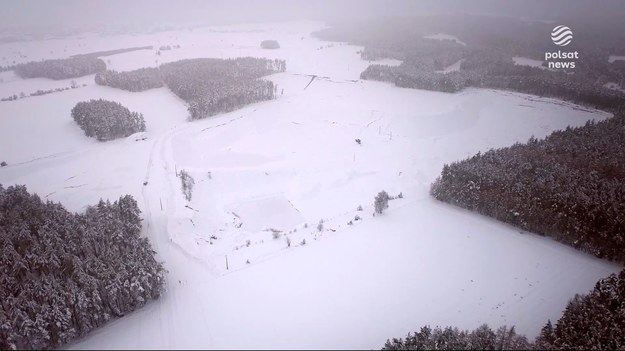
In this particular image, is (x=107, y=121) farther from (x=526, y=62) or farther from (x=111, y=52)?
(x=526, y=62)

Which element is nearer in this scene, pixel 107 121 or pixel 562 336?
pixel 562 336

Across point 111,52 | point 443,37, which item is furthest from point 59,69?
point 443,37

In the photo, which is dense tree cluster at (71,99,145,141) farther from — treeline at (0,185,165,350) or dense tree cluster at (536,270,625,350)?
dense tree cluster at (536,270,625,350)

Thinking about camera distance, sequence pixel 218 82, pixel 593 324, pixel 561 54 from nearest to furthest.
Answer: pixel 593 324 < pixel 218 82 < pixel 561 54

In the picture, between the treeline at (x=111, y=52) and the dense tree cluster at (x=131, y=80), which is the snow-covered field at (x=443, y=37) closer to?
the dense tree cluster at (x=131, y=80)

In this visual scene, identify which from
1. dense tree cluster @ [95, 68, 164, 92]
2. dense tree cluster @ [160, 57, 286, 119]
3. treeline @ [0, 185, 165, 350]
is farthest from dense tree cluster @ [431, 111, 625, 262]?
dense tree cluster @ [95, 68, 164, 92]

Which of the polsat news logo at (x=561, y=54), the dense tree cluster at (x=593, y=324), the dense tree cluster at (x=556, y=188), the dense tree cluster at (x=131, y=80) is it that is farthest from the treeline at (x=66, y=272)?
the polsat news logo at (x=561, y=54)

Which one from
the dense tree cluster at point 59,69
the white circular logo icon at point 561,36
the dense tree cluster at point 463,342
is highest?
the white circular logo icon at point 561,36
